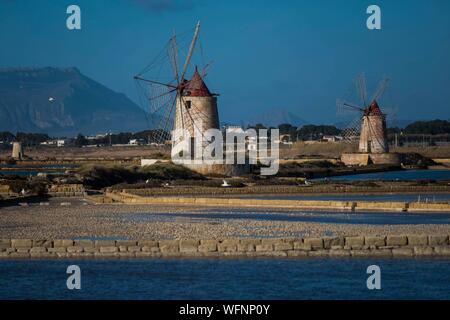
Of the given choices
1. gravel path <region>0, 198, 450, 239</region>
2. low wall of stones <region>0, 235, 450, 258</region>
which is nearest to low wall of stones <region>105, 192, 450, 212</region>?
gravel path <region>0, 198, 450, 239</region>

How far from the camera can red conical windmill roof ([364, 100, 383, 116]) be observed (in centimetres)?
6322

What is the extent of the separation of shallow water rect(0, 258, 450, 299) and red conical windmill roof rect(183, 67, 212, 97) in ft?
97.5

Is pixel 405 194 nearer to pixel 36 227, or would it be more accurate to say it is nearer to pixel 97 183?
pixel 97 183

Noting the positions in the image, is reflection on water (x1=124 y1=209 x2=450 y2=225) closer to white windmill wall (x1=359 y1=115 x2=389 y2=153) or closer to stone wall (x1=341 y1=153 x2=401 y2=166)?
white windmill wall (x1=359 y1=115 x2=389 y2=153)

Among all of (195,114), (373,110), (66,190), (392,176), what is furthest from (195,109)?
(373,110)

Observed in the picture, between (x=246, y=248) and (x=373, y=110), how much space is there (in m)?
48.4

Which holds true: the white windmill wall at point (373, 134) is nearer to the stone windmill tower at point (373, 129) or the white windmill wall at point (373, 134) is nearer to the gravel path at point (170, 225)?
the stone windmill tower at point (373, 129)

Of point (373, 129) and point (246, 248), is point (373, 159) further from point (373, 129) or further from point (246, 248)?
point (246, 248)

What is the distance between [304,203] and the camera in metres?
28.0

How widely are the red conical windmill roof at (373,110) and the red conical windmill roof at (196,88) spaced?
19934 mm

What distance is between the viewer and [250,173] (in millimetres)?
48844

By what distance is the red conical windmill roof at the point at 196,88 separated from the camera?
148ft

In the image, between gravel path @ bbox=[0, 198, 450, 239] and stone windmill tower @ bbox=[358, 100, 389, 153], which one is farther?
Answer: stone windmill tower @ bbox=[358, 100, 389, 153]
